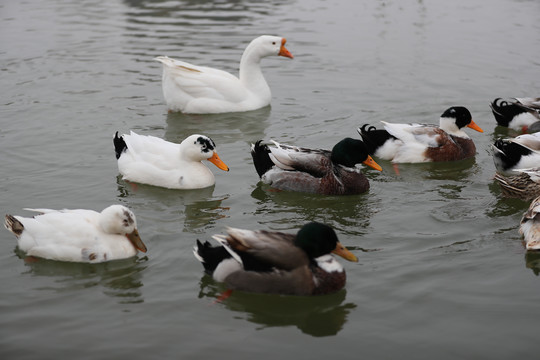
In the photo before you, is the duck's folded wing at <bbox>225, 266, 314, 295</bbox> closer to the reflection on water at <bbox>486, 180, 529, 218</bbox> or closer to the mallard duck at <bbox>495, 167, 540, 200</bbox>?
the reflection on water at <bbox>486, 180, 529, 218</bbox>

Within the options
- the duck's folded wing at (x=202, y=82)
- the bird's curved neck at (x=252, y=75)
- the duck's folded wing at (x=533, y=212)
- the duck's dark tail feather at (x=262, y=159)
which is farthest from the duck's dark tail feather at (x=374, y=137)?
the duck's folded wing at (x=533, y=212)

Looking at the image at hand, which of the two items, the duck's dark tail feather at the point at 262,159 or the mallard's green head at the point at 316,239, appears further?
the duck's dark tail feather at the point at 262,159

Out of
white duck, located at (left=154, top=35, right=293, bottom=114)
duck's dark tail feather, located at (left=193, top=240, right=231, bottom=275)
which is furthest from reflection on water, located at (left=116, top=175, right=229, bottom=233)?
white duck, located at (left=154, top=35, right=293, bottom=114)

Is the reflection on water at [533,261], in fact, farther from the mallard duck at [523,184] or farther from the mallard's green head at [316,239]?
the mallard's green head at [316,239]

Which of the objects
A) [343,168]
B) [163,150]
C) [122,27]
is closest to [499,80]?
[343,168]

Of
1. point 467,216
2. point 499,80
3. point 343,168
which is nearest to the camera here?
point 467,216

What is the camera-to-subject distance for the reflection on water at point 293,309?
5.99m

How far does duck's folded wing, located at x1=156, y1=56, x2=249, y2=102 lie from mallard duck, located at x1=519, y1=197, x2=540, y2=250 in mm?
5494

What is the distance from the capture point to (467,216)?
7945 millimetres

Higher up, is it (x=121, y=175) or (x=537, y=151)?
(x=537, y=151)

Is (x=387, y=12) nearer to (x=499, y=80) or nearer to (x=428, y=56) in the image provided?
(x=428, y=56)

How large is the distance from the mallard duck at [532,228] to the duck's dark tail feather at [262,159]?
2.98 m

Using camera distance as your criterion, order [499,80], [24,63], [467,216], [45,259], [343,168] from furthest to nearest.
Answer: [24,63] < [499,80] < [343,168] < [467,216] < [45,259]

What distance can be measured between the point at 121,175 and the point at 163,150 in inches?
27.6
